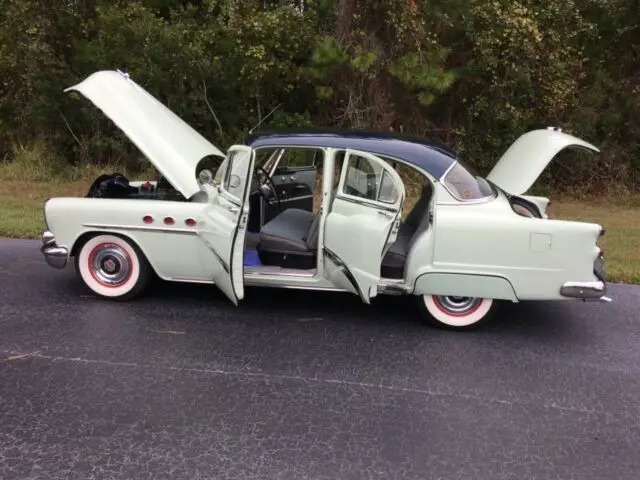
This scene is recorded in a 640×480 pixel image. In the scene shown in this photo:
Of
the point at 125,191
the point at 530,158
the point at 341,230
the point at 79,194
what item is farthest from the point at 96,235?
the point at 79,194

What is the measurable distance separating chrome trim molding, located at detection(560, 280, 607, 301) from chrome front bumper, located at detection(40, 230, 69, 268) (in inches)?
163

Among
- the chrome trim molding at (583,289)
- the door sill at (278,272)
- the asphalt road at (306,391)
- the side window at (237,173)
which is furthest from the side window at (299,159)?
the chrome trim molding at (583,289)

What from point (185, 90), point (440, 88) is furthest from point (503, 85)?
point (185, 90)

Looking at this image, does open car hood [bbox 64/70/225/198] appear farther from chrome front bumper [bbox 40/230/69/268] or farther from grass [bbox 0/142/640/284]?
grass [bbox 0/142/640/284]

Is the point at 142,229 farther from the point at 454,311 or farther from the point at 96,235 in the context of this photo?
the point at 454,311

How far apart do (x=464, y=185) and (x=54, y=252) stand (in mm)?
3536

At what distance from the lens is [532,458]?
10.8 ft

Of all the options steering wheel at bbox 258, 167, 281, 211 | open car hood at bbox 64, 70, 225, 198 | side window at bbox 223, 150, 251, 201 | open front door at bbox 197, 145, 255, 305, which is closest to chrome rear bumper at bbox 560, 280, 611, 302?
open front door at bbox 197, 145, 255, 305

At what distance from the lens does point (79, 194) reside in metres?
11.2

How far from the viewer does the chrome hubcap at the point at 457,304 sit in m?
5.04

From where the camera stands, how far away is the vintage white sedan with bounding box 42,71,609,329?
4.73m

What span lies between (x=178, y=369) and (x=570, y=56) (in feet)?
35.4

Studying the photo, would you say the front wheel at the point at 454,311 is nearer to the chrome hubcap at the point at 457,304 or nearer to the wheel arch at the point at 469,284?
the chrome hubcap at the point at 457,304

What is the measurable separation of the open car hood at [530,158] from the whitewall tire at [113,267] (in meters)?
3.35
